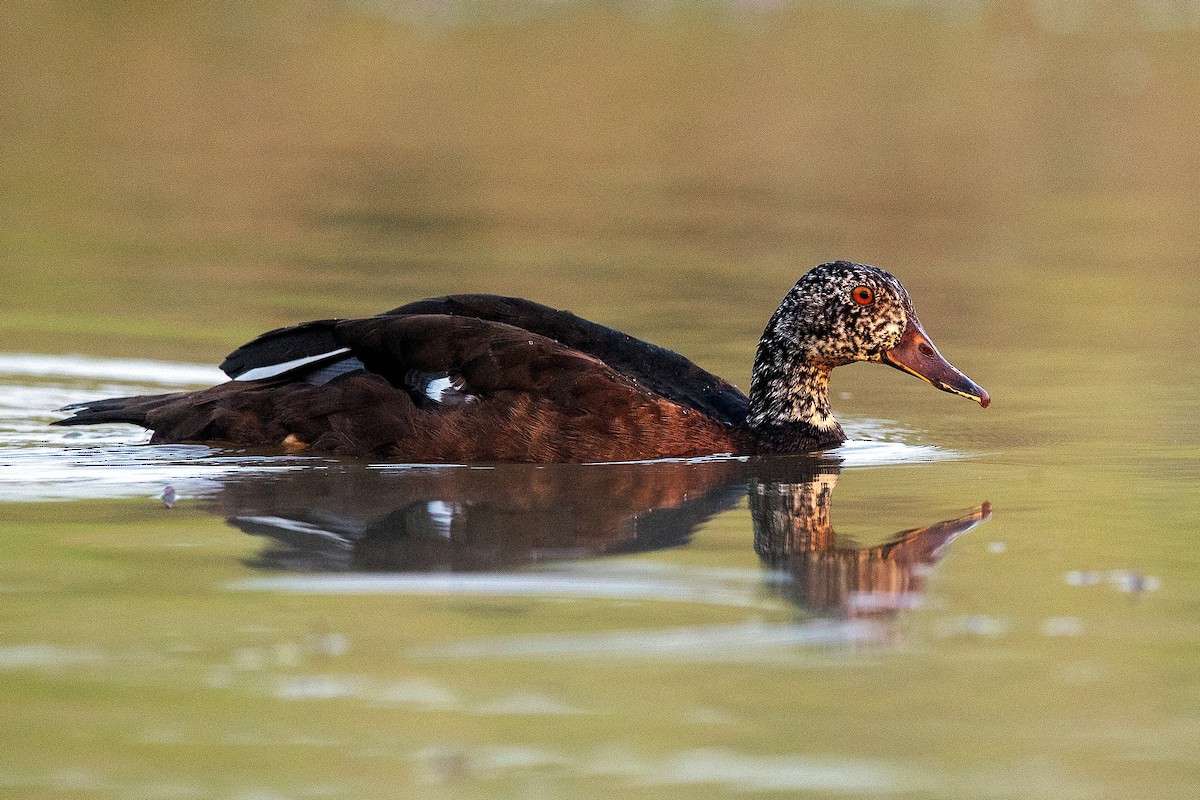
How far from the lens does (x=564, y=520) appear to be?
23.2ft

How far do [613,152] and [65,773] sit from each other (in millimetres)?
18179

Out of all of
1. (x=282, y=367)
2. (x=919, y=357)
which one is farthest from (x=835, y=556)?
(x=282, y=367)

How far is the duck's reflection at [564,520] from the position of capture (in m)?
6.23

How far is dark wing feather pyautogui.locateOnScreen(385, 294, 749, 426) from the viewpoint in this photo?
864 centimetres

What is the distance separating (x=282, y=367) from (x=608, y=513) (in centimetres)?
193

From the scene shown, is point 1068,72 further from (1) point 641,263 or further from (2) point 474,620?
(2) point 474,620

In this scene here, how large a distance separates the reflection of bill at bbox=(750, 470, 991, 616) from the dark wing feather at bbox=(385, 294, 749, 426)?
0.94 meters

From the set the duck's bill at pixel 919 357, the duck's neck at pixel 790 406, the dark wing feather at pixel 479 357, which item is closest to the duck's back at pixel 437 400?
the dark wing feather at pixel 479 357

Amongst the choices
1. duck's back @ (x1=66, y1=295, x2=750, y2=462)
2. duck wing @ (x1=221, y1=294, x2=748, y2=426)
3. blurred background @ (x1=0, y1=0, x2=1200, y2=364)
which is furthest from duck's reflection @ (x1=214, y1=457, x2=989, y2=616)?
blurred background @ (x1=0, y1=0, x2=1200, y2=364)

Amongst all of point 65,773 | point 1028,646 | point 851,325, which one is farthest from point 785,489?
point 65,773

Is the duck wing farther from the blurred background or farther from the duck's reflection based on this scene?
the blurred background

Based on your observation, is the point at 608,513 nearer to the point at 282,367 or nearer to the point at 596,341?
the point at 596,341

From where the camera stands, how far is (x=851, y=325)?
8.87 metres

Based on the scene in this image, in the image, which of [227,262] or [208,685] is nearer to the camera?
[208,685]
